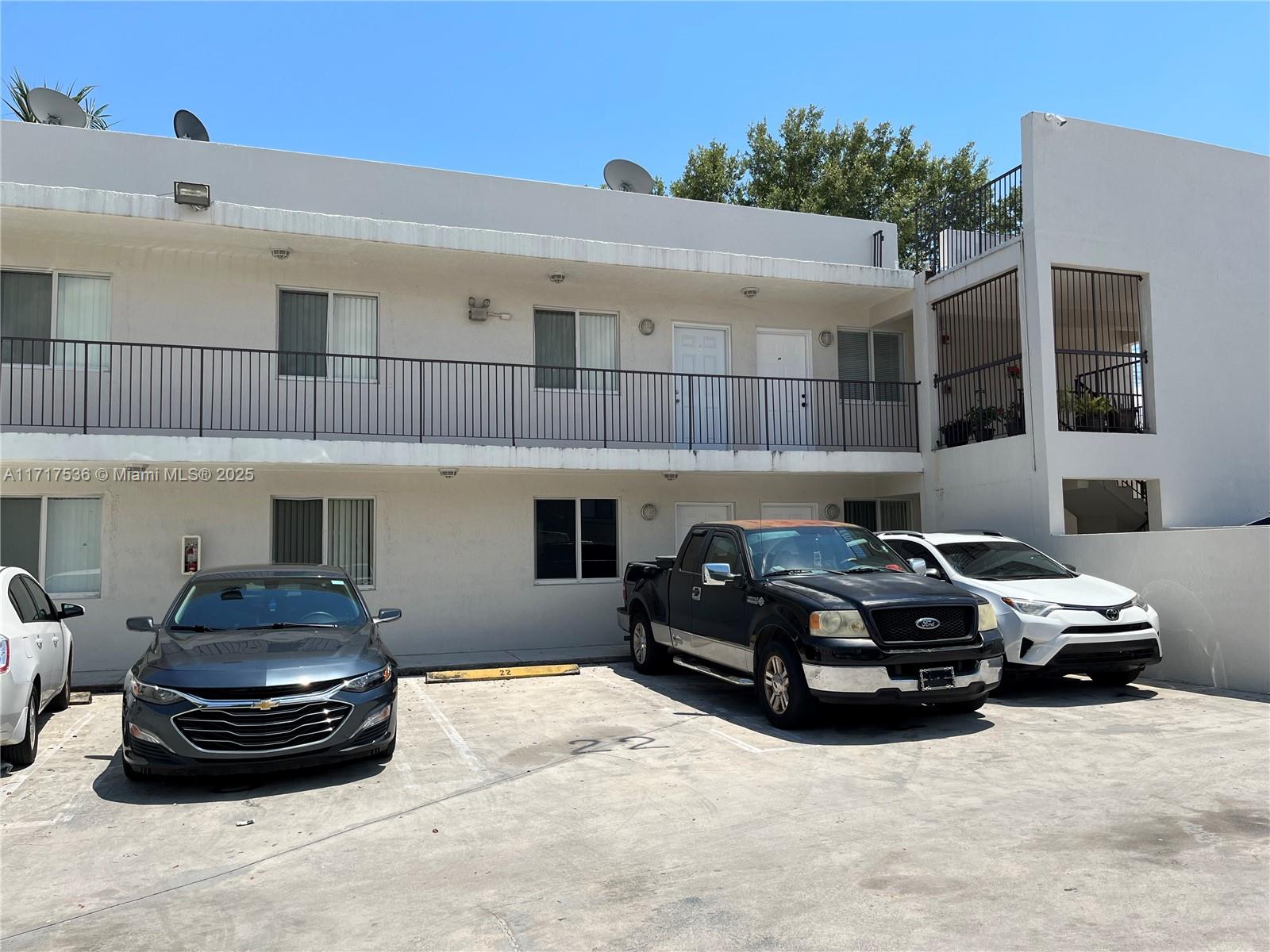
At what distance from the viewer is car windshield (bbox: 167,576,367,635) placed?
300 inches

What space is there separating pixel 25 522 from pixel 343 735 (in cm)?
792

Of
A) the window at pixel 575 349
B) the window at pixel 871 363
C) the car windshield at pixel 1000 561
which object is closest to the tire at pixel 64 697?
the window at pixel 575 349

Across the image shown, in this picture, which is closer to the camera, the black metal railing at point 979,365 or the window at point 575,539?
the black metal railing at point 979,365

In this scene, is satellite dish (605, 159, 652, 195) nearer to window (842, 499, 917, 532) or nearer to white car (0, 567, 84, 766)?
window (842, 499, 917, 532)

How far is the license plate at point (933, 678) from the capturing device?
25.3ft

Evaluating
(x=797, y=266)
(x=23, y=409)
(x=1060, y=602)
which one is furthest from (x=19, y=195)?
(x=1060, y=602)

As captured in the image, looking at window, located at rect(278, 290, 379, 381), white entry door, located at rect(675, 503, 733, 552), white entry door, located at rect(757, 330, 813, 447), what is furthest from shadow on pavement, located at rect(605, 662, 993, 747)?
window, located at rect(278, 290, 379, 381)

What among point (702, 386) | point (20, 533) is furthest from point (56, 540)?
point (702, 386)

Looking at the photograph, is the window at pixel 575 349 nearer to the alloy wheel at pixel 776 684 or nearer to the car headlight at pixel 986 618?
the alloy wheel at pixel 776 684

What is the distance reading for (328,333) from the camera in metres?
13.2

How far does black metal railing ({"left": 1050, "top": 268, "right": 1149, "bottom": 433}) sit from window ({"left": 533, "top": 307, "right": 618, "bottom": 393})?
6.34 meters

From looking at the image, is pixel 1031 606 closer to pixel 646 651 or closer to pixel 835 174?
pixel 646 651

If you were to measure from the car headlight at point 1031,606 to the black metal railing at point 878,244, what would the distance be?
8144 millimetres

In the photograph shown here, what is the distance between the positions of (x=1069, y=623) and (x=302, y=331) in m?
10.3
